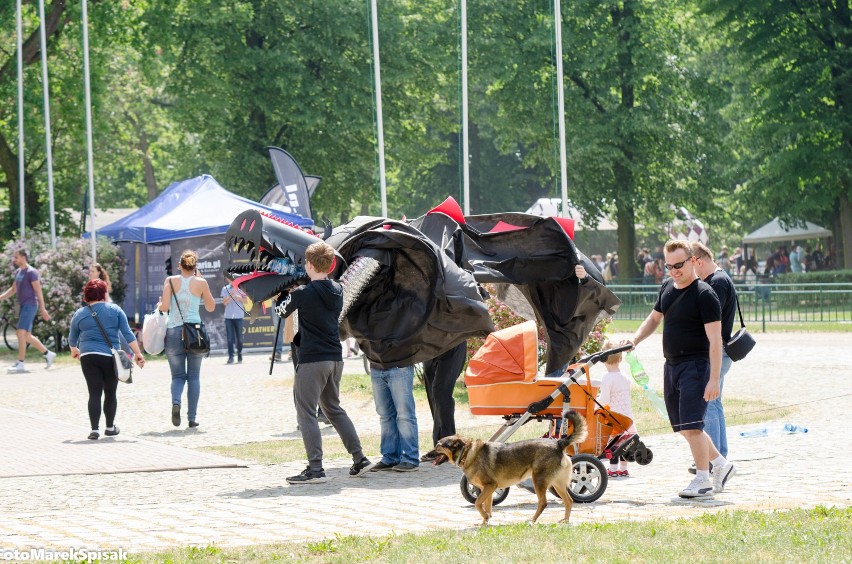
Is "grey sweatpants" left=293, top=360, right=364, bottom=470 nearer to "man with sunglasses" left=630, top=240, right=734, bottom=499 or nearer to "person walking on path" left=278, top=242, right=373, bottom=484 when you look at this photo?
"person walking on path" left=278, top=242, right=373, bottom=484

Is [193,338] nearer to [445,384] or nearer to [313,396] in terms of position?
[445,384]

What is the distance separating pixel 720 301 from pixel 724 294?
6cm

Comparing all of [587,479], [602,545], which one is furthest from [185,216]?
[602,545]

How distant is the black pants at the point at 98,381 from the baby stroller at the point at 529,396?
526 centimetres

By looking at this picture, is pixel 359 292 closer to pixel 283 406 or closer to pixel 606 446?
pixel 606 446

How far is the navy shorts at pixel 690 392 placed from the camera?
29.1 ft

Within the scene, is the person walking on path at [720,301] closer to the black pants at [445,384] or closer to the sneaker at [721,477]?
the sneaker at [721,477]

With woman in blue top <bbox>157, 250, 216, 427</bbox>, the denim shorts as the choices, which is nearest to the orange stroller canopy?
woman in blue top <bbox>157, 250, 216, 427</bbox>

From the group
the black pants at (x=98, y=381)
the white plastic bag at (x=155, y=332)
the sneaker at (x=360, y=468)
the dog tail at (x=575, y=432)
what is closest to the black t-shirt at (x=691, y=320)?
the dog tail at (x=575, y=432)

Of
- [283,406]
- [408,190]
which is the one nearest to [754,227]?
[408,190]

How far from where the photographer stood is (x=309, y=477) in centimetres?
1016

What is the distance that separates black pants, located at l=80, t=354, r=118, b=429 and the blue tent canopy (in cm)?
1367

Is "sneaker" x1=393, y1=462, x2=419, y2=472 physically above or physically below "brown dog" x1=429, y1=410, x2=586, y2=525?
below

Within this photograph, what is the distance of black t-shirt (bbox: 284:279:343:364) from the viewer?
9.80 m
